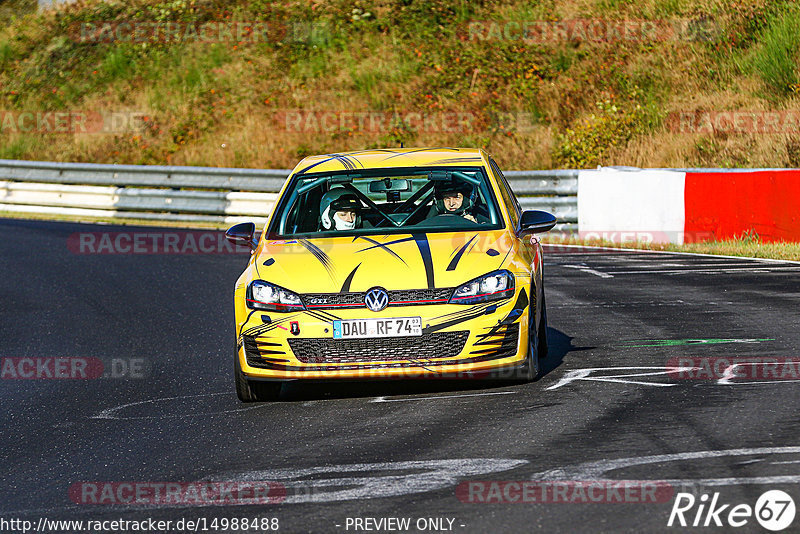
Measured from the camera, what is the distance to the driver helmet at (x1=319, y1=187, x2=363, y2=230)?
9023 mm

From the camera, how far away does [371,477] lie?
5898 millimetres

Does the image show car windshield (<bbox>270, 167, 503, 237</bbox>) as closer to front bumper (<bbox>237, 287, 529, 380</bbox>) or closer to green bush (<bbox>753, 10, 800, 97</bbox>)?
front bumper (<bbox>237, 287, 529, 380</bbox>)

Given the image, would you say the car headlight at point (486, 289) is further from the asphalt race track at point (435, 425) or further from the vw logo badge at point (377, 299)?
the asphalt race track at point (435, 425)

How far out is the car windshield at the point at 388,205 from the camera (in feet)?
29.1

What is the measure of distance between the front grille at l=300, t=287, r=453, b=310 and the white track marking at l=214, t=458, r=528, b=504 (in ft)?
5.38

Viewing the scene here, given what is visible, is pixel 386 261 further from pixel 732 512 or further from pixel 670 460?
pixel 732 512

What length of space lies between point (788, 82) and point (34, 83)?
22602 mm

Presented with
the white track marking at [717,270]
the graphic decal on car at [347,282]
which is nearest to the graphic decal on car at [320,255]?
the graphic decal on car at [347,282]

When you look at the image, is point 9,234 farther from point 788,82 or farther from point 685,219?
point 788,82

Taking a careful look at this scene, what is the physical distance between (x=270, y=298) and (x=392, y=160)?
2.08 meters

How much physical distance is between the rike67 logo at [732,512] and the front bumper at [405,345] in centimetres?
264

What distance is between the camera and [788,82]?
26.6 metres

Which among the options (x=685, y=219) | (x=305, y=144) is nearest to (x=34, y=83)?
(x=305, y=144)

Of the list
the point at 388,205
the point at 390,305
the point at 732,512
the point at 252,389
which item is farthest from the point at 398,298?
the point at 732,512
